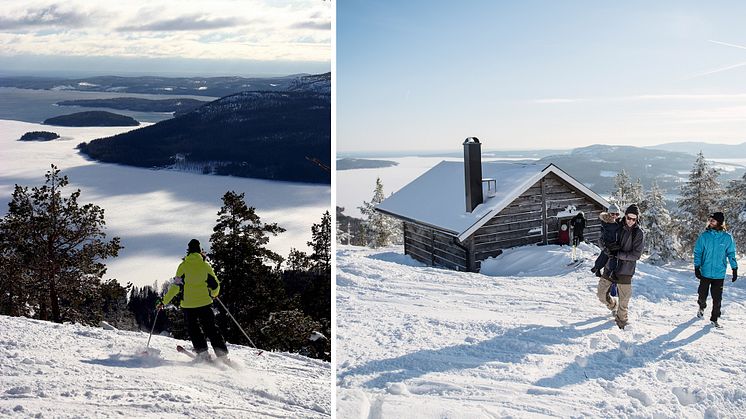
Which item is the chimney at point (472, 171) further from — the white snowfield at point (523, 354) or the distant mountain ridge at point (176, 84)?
the distant mountain ridge at point (176, 84)

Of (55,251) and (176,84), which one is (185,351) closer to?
(176,84)

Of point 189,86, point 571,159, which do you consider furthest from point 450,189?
point 571,159

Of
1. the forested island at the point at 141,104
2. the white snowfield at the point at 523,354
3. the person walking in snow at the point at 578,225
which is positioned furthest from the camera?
the person walking in snow at the point at 578,225

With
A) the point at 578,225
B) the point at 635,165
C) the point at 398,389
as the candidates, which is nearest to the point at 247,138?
the point at 398,389

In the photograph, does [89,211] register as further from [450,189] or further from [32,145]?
[450,189]

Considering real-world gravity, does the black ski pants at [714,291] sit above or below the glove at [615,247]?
below

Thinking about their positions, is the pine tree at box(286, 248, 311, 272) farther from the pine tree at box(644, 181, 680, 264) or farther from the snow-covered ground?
the pine tree at box(644, 181, 680, 264)

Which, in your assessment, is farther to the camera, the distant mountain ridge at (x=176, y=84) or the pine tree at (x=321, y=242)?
the pine tree at (x=321, y=242)

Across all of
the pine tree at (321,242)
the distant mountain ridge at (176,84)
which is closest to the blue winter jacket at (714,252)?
the pine tree at (321,242)

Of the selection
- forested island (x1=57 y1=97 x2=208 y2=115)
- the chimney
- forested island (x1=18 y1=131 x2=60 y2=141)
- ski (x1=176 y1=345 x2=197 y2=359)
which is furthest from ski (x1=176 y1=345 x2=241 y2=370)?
the chimney
